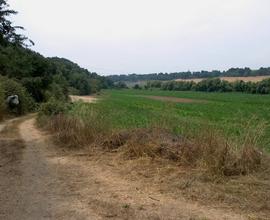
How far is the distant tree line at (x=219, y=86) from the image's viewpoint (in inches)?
3766

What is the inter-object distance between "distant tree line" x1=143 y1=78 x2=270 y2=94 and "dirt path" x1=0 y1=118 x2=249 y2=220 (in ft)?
286

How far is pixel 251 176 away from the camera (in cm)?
866

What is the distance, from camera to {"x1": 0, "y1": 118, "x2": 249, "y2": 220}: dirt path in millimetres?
7094

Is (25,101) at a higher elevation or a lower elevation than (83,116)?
lower

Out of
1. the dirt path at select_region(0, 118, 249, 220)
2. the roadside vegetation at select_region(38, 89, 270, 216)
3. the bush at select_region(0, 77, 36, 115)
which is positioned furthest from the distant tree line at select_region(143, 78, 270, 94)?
the dirt path at select_region(0, 118, 249, 220)

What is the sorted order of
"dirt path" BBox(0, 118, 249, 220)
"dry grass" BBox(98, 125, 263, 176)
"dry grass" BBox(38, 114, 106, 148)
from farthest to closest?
1. "dry grass" BBox(38, 114, 106, 148)
2. "dry grass" BBox(98, 125, 263, 176)
3. "dirt path" BBox(0, 118, 249, 220)

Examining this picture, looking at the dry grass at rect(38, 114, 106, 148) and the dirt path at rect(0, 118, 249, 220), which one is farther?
the dry grass at rect(38, 114, 106, 148)

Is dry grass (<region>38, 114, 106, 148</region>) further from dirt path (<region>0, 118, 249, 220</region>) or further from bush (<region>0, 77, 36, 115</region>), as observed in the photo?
bush (<region>0, 77, 36, 115</region>)

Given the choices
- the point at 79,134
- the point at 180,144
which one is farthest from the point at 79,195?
the point at 79,134

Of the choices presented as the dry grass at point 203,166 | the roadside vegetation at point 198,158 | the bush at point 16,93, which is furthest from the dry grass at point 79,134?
the bush at point 16,93

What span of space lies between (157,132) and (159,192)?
140 inches

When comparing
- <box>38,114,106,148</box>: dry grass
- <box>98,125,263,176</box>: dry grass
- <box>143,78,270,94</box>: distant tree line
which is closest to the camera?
<box>98,125,263,176</box>: dry grass

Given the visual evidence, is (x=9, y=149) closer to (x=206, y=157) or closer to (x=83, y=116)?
(x=83, y=116)

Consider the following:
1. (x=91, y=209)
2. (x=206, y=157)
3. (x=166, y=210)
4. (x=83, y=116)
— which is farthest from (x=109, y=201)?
(x=83, y=116)
